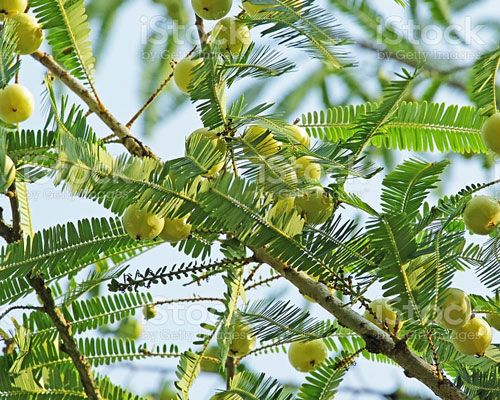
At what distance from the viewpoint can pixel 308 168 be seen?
6.00ft

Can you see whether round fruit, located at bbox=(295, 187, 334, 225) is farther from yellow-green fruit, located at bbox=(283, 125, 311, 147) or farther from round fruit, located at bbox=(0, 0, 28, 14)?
round fruit, located at bbox=(0, 0, 28, 14)

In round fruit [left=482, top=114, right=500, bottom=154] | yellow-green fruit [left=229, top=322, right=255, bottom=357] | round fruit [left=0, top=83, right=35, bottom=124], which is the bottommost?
yellow-green fruit [left=229, top=322, right=255, bottom=357]

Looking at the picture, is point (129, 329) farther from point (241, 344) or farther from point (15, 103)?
point (15, 103)

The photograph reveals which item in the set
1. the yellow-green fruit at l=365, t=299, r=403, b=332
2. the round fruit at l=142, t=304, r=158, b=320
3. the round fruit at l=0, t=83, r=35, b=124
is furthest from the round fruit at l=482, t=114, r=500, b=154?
the round fruit at l=0, t=83, r=35, b=124

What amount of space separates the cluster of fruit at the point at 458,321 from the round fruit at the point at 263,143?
47 cm

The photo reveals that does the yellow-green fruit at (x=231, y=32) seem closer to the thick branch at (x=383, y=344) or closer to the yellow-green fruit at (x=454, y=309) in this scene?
the thick branch at (x=383, y=344)

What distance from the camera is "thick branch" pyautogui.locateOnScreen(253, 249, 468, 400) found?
1.74 metres

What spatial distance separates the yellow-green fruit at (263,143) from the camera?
166cm

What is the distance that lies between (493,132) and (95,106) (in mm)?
1188

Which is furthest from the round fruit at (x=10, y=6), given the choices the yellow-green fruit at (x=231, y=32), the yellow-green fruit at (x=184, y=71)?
the yellow-green fruit at (x=231, y=32)

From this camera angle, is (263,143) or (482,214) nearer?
(263,143)

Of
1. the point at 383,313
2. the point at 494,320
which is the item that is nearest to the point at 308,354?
the point at 383,313

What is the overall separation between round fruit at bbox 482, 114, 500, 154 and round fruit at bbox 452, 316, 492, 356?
18.2 inches

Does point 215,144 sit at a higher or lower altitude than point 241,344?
higher
